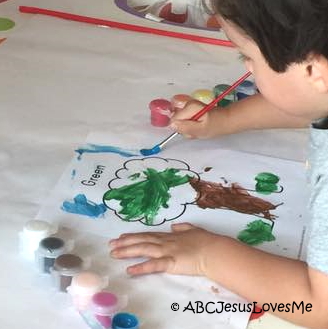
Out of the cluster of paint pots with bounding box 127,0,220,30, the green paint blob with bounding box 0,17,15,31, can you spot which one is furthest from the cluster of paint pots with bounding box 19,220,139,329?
the cluster of paint pots with bounding box 127,0,220,30

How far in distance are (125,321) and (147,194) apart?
0.19 metres

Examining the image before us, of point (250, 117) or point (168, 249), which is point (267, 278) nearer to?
point (168, 249)

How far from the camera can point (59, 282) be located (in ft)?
2.10

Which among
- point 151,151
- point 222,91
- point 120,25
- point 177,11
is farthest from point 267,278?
point 177,11

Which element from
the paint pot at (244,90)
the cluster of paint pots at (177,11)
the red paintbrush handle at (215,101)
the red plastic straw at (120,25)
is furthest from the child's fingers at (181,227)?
the cluster of paint pots at (177,11)

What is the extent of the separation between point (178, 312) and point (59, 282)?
10 centimetres

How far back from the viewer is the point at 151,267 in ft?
2.18

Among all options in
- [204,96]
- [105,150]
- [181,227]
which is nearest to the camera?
[181,227]

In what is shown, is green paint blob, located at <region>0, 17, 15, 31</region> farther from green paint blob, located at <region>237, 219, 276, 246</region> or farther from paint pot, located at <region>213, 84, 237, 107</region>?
green paint blob, located at <region>237, 219, 276, 246</region>

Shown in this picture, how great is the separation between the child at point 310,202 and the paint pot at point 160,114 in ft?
0.71

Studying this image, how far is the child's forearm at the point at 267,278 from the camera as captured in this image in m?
0.64

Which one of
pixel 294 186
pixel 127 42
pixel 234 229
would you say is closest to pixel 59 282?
pixel 234 229

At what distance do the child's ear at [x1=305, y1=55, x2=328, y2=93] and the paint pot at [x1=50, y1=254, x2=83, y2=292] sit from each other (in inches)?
9.9

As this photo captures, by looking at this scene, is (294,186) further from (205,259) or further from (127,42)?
(127,42)
